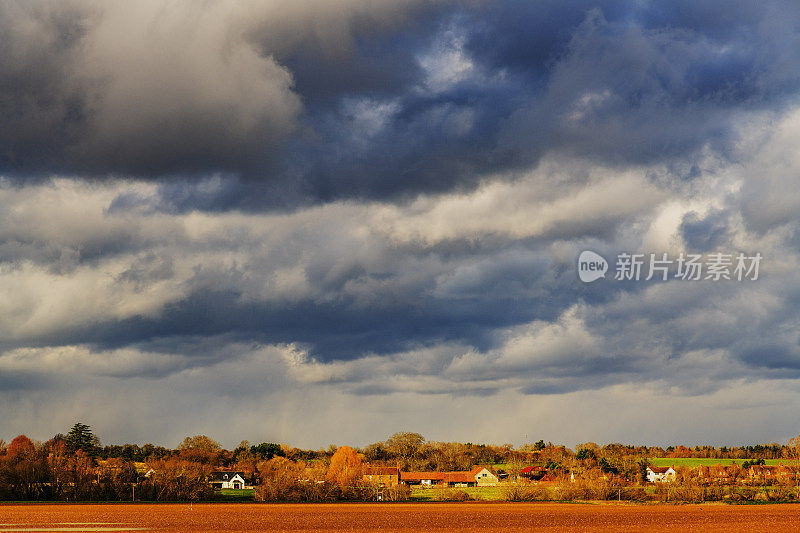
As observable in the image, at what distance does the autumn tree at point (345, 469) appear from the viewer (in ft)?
526

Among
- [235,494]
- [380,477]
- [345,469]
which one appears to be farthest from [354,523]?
[235,494]

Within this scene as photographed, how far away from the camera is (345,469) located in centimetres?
16712

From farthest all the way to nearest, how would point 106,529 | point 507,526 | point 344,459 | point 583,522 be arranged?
point 344,459, point 583,522, point 507,526, point 106,529

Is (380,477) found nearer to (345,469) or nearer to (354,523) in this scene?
(345,469)

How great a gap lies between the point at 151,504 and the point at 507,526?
75.6 meters

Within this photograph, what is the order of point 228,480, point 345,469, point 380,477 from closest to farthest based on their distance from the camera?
point 345,469
point 380,477
point 228,480

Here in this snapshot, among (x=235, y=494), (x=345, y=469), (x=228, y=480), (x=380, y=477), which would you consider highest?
(x=345, y=469)

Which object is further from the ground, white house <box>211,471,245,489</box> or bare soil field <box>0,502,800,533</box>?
bare soil field <box>0,502,800,533</box>

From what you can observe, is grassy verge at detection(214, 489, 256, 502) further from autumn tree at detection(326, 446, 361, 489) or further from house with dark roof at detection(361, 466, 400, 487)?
house with dark roof at detection(361, 466, 400, 487)

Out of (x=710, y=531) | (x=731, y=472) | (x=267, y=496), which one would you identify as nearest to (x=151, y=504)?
(x=267, y=496)

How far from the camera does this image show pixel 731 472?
584 feet

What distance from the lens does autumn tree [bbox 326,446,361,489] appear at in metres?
160

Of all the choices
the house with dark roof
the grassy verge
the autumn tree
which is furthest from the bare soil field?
the house with dark roof

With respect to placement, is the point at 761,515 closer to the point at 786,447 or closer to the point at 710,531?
the point at 710,531
